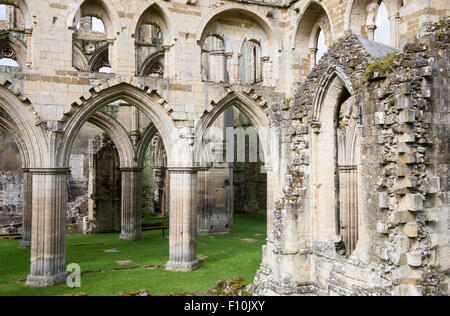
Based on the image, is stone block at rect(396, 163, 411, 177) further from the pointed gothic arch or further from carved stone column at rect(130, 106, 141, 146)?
carved stone column at rect(130, 106, 141, 146)

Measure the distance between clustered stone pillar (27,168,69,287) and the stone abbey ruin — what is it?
33mm

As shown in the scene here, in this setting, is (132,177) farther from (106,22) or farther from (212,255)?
(106,22)

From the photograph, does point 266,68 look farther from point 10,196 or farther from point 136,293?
point 10,196

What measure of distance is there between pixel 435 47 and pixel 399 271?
10.4 feet

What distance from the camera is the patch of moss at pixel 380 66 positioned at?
6211 millimetres

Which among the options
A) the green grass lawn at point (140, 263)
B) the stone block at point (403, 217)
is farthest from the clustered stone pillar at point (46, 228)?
the stone block at point (403, 217)

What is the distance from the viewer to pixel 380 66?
20.8 feet

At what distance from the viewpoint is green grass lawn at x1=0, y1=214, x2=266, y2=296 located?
9805 millimetres

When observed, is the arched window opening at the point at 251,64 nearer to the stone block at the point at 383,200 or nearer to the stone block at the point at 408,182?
the stone block at the point at 383,200

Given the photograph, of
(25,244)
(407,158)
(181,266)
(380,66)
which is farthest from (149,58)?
(407,158)

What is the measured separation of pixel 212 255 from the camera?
43.8ft

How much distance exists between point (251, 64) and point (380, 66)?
18.9 meters

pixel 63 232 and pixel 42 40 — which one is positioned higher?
pixel 42 40

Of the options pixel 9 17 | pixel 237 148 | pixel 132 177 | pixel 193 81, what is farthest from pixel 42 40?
pixel 237 148
